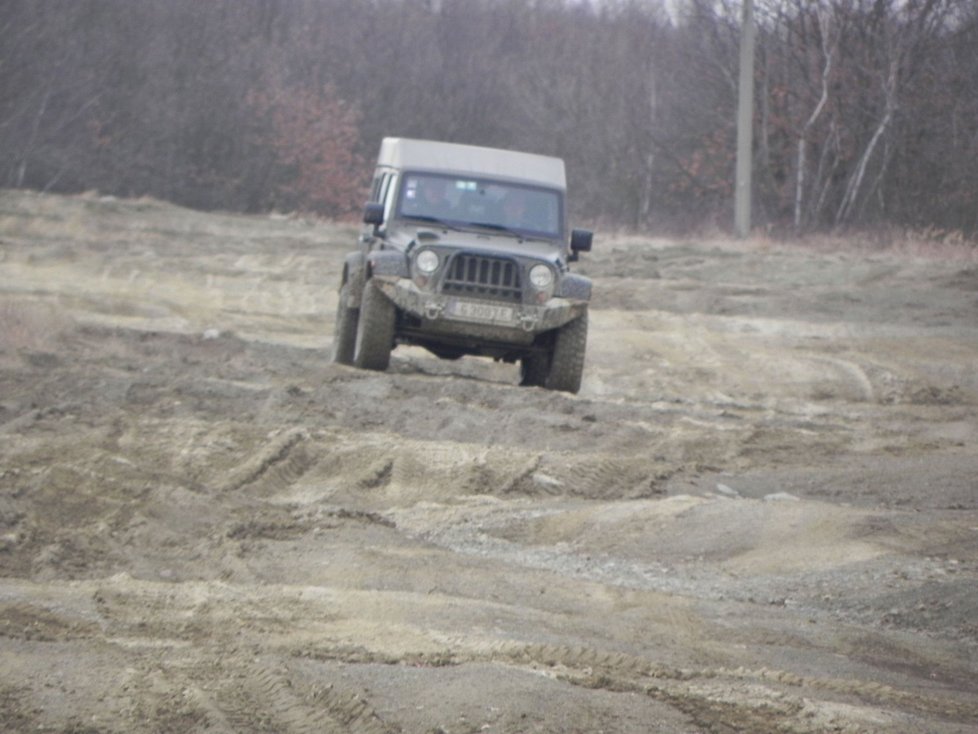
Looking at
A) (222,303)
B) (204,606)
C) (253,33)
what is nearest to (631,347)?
(222,303)

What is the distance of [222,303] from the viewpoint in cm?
2167

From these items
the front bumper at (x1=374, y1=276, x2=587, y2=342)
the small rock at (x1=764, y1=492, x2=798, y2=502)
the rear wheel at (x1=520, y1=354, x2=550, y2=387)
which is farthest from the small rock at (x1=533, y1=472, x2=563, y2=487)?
the rear wheel at (x1=520, y1=354, x2=550, y2=387)

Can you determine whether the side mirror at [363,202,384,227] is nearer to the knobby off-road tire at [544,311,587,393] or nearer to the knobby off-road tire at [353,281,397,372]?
the knobby off-road tire at [353,281,397,372]

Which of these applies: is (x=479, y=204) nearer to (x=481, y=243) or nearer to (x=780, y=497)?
(x=481, y=243)

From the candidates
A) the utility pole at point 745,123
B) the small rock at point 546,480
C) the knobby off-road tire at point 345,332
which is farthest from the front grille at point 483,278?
the utility pole at point 745,123

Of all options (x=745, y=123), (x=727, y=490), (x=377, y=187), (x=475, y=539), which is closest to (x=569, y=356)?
(x=377, y=187)

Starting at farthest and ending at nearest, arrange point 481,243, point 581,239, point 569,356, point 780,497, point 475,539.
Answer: point 569,356, point 581,239, point 481,243, point 780,497, point 475,539

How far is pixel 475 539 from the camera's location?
335 inches

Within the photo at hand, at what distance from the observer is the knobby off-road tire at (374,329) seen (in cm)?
1369

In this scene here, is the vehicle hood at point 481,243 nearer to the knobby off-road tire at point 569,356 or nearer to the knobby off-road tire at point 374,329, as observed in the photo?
the knobby off-road tire at point 374,329

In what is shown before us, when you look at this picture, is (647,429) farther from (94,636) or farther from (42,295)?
(42,295)

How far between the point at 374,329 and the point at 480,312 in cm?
96

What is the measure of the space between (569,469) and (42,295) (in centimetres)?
1161

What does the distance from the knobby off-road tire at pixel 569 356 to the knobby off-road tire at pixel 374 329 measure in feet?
4.66
